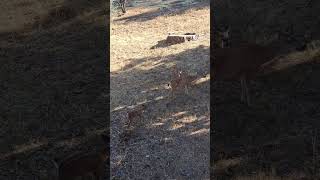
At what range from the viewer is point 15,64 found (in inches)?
758

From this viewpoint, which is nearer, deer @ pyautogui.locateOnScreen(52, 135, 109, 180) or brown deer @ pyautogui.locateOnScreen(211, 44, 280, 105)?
deer @ pyautogui.locateOnScreen(52, 135, 109, 180)

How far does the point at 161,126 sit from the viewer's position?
46.5 ft

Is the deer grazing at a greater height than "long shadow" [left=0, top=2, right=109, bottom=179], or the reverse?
the deer grazing

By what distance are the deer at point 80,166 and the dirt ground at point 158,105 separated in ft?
2.21

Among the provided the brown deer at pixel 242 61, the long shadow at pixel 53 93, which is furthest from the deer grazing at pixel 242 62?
the long shadow at pixel 53 93

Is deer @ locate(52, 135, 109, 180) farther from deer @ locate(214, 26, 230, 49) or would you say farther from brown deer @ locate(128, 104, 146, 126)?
deer @ locate(214, 26, 230, 49)

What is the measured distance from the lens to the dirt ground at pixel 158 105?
→ 482 inches

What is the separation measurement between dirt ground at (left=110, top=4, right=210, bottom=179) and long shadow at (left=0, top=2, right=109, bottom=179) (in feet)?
2.38

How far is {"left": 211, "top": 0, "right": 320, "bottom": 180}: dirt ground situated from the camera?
11461mm

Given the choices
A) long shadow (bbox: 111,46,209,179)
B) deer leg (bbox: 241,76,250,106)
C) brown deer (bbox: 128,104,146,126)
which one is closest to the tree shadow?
deer leg (bbox: 241,76,250,106)

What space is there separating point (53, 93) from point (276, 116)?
7.43m

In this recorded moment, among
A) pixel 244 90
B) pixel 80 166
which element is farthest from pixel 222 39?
→ pixel 80 166

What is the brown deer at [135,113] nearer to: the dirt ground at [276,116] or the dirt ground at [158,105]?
the dirt ground at [158,105]

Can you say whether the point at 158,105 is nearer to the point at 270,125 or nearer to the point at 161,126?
the point at 161,126
